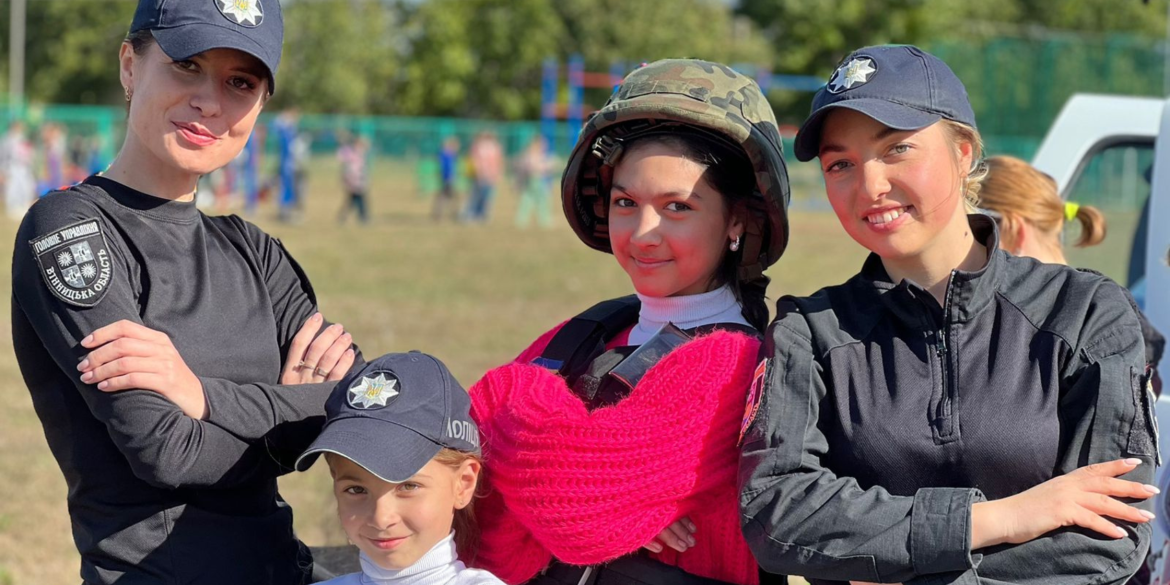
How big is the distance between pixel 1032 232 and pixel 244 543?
2775 mm

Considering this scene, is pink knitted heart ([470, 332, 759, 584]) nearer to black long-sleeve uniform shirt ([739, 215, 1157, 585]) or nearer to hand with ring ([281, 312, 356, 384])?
black long-sleeve uniform shirt ([739, 215, 1157, 585])

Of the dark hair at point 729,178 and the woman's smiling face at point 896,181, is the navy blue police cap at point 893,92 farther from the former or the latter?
the dark hair at point 729,178

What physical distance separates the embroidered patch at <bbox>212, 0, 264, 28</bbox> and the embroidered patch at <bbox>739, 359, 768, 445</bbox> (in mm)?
1223

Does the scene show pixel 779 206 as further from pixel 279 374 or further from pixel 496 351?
pixel 496 351

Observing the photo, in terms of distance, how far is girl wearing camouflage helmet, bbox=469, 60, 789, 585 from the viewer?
2.31 m

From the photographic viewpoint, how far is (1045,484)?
207 cm

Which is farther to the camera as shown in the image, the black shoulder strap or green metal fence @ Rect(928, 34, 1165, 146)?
green metal fence @ Rect(928, 34, 1165, 146)

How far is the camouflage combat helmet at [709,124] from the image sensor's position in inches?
102

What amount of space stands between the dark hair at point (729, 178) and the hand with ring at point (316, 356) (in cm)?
79

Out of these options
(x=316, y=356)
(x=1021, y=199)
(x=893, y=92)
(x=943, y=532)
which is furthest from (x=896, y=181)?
(x=1021, y=199)

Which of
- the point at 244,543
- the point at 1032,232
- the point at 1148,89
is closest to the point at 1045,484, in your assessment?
the point at 244,543

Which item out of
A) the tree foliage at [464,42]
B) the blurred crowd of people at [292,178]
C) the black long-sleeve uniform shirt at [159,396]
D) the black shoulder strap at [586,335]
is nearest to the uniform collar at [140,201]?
the black long-sleeve uniform shirt at [159,396]

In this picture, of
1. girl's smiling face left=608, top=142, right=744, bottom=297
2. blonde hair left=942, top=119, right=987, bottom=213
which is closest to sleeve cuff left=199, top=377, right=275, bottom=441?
girl's smiling face left=608, top=142, right=744, bottom=297

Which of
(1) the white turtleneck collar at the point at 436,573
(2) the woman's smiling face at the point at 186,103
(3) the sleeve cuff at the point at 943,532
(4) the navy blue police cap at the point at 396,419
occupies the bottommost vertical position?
(1) the white turtleneck collar at the point at 436,573
